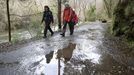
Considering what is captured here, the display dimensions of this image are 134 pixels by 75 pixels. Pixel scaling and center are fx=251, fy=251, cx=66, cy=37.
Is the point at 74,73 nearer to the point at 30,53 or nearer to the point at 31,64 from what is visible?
the point at 31,64

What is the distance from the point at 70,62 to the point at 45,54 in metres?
1.56

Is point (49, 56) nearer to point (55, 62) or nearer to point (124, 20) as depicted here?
point (55, 62)

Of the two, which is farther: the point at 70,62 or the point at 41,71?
the point at 70,62

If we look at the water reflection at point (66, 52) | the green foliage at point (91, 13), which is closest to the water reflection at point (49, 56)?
the water reflection at point (66, 52)

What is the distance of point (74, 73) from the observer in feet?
25.3

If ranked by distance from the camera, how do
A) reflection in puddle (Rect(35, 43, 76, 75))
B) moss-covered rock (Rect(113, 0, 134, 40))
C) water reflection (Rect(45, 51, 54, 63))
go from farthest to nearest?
moss-covered rock (Rect(113, 0, 134, 40)) → water reflection (Rect(45, 51, 54, 63)) → reflection in puddle (Rect(35, 43, 76, 75))

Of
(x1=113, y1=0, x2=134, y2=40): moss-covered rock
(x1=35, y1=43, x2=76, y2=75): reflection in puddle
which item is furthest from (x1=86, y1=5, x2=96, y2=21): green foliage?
(x1=35, y1=43, x2=76, y2=75): reflection in puddle

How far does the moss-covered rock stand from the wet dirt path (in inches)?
56.5

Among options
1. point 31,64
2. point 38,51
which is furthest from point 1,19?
point 31,64

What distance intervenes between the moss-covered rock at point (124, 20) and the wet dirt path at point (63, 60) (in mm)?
1436

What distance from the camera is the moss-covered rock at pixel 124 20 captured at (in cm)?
1206

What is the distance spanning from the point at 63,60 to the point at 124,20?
5.38 m

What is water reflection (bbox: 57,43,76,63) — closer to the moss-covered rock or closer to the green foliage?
the moss-covered rock

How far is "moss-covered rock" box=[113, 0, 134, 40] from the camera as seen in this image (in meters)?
12.1
